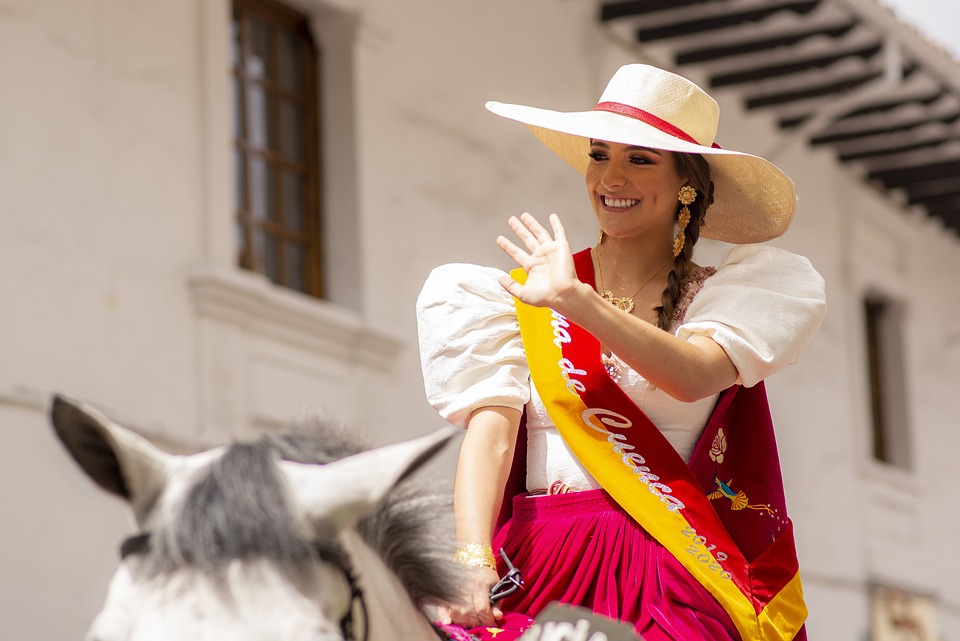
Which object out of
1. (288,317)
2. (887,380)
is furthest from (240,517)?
(887,380)

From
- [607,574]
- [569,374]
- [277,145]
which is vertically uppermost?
[277,145]

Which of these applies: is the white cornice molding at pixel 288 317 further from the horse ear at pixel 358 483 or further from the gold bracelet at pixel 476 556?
the horse ear at pixel 358 483

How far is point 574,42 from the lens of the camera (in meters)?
11.2

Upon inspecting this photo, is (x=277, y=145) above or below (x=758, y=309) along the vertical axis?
above

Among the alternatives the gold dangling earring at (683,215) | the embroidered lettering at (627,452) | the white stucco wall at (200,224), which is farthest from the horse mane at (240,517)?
the white stucco wall at (200,224)

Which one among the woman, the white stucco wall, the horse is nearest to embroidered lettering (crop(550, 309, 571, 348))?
the woman

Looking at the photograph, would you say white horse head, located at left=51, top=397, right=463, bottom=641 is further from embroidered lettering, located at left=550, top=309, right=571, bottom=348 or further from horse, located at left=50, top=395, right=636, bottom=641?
embroidered lettering, located at left=550, top=309, right=571, bottom=348

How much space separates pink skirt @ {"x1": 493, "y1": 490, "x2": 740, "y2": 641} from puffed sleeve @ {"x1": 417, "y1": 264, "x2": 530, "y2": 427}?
230mm

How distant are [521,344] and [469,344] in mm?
118

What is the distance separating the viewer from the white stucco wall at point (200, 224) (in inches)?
283

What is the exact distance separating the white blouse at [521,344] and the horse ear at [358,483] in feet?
3.32

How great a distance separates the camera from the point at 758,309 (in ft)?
10.2

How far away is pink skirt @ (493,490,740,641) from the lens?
294cm

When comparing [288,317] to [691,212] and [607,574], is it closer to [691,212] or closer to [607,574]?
[691,212]
